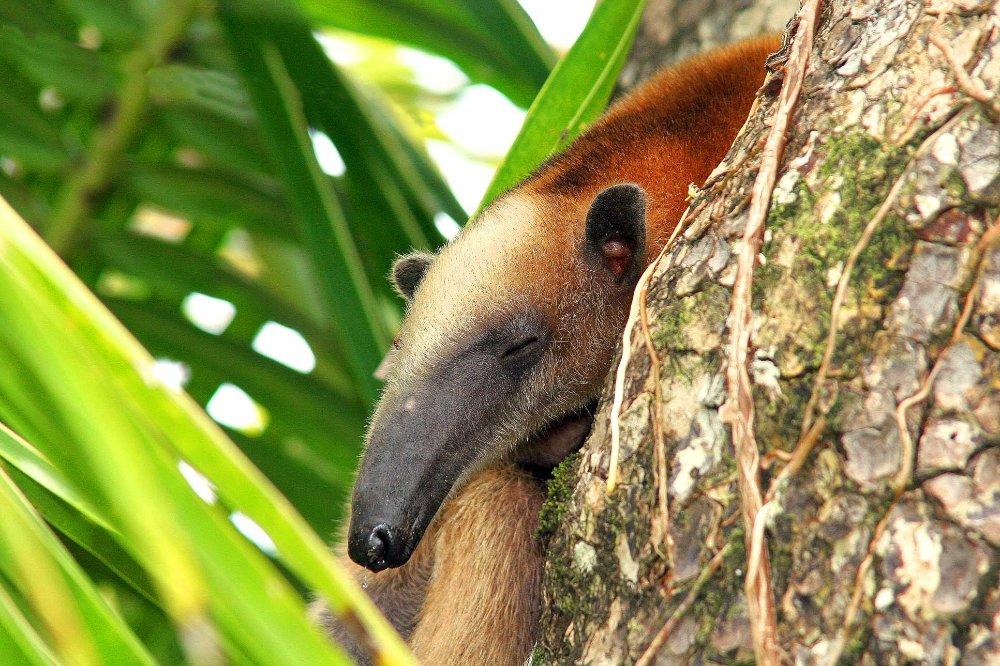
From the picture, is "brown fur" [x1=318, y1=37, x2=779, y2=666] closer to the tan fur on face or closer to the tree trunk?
the tan fur on face

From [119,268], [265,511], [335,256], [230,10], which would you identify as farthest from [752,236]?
[119,268]

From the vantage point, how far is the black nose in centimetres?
211

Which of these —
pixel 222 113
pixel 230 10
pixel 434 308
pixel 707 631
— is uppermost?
pixel 230 10

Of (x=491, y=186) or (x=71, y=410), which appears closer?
(x=71, y=410)

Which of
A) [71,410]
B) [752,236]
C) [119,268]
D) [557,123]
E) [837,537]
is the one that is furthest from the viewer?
[119,268]

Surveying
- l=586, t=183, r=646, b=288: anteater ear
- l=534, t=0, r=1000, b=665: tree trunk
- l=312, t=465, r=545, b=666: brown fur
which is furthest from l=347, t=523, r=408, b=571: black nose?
l=586, t=183, r=646, b=288: anteater ear

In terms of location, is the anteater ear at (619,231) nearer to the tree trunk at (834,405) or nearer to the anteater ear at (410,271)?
the anteater ear at (410,271)

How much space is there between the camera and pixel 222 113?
9.11ft

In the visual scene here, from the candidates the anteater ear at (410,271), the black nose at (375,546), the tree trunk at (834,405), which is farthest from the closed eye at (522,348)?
the tree trunk at (834,405)

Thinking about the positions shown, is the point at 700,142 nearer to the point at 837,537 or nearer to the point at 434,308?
the point at 434,308

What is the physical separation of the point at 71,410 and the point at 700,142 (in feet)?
6.30

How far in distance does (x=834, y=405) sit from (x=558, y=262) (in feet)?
4.27

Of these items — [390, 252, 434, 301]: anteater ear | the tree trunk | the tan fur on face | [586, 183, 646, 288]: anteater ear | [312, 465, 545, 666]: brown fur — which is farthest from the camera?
[390, 252, 434, 301]: anteater ear

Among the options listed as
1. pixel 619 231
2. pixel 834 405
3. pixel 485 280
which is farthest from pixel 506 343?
pixel 834 405
